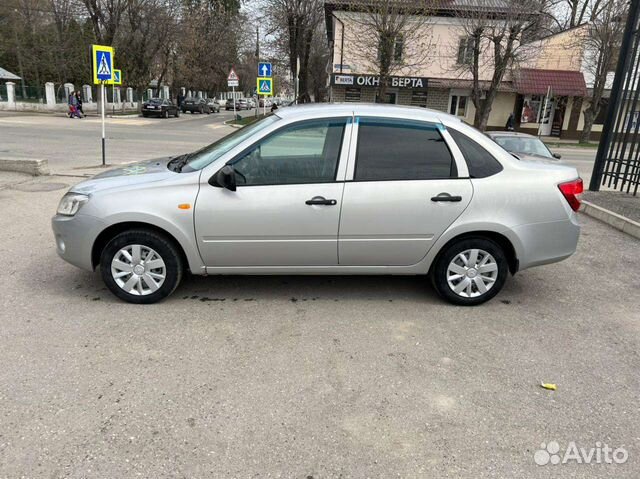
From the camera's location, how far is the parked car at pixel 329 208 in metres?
4.18

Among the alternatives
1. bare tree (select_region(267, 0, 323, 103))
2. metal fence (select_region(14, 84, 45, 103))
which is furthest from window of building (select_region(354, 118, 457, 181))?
metal fence (select_region(14, 84, 45, 103))

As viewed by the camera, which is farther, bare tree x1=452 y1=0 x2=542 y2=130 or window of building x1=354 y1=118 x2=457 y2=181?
bare tree x1=452 y1=0 x2=542 y2=130

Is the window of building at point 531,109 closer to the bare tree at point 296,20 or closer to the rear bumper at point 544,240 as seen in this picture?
the bare tree at point 296,20

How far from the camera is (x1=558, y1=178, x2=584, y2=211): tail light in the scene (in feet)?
14.6

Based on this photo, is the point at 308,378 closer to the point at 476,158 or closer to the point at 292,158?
the point at 292,158

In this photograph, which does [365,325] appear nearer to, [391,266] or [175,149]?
[391,266]

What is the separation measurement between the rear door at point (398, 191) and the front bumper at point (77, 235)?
7.10 ft

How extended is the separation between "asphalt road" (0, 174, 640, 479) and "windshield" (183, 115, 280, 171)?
124 centimetres

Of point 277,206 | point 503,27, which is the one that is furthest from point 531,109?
point 277,206

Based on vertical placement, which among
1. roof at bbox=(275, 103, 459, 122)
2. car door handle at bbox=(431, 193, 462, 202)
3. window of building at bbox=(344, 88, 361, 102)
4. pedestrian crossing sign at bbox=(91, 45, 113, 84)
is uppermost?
window of building at bbox=(344, 88, 361, 102)

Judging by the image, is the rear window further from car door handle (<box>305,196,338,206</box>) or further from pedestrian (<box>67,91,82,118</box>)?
pedestrian (<box>67,91,82,118</box>)

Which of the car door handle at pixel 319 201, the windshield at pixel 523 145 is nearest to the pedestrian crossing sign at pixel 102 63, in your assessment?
the windshield at pixel 523 145

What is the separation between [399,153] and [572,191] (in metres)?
1.68

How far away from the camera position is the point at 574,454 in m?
2.75
